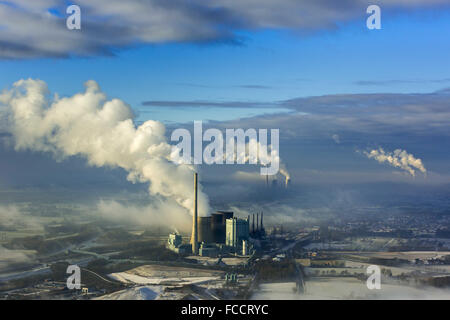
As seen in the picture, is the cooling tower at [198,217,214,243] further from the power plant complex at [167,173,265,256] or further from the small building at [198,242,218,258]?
the small building at [198,242,218,258]

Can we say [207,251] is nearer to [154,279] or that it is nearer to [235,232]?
[235,232]

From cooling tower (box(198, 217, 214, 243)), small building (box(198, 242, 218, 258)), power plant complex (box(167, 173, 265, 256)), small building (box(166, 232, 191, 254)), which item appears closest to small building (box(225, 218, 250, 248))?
power plant complex (box(167, 173, 265, 256))

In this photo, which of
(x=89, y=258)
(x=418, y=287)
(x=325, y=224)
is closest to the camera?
(x=418, y=287)

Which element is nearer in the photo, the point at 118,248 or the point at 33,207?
the point at 118,248

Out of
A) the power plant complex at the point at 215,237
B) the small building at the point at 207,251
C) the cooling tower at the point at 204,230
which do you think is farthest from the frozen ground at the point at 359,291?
the cooling tower at the point at 204,230
